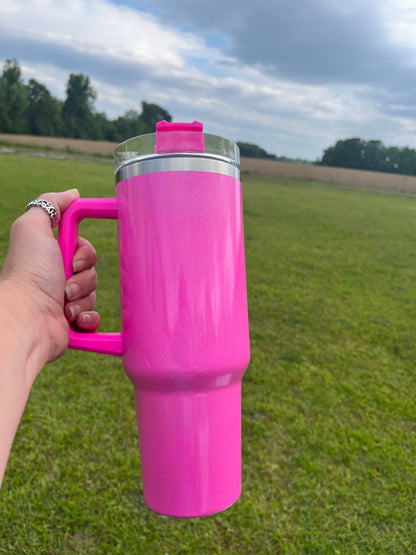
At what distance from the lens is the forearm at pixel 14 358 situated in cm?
93

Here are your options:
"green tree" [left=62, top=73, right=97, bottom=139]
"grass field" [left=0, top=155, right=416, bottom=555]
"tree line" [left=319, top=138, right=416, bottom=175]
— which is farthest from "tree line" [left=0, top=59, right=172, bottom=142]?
"grass field" [left=0, top=155, right=416, bottom=555]

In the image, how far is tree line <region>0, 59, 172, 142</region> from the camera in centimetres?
4025

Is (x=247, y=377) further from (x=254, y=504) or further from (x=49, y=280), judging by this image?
(x=49, y=280)

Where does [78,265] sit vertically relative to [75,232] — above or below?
below

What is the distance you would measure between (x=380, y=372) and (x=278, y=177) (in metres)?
21.3

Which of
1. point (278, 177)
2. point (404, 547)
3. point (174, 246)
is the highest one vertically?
point (278, 177)

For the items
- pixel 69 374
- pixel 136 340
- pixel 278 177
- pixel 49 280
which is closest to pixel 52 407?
pixel 69 374

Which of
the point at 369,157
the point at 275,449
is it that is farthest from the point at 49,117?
the point at 275,449

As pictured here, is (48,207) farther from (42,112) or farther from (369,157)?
(42,112)

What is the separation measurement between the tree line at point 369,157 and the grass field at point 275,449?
3554cm

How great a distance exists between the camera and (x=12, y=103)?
40250 millimetres

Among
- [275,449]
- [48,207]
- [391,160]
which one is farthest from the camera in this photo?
[391,160]

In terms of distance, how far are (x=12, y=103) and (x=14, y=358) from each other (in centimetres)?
4598

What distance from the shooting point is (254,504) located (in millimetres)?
2646
